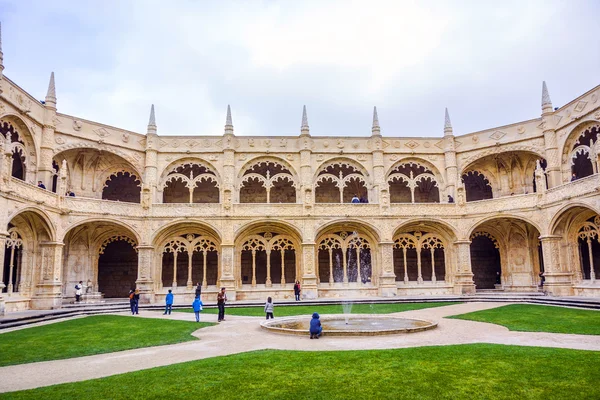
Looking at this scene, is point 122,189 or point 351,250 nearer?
point 351,250

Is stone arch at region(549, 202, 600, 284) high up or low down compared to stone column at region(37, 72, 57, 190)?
down

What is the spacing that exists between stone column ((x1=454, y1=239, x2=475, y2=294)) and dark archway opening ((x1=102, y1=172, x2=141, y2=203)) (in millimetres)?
23115

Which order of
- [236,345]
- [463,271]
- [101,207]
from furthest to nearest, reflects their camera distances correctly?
[463,271] → [101,207] → [236,345]

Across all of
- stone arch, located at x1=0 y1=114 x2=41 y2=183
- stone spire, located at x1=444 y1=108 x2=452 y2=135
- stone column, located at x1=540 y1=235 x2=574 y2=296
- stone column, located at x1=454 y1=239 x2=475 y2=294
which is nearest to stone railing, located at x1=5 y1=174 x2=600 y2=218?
stone arch, located at x1=0 y1=114 x2=41 y2=183

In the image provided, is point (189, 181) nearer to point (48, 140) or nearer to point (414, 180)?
point (48, 140)

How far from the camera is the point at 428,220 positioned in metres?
28.1

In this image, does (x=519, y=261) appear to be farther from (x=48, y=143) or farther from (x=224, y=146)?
(x=48, y=143)

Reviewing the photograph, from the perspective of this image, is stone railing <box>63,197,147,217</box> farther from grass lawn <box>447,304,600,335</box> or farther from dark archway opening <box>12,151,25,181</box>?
grass lawn <box>447,304,600,335</box>

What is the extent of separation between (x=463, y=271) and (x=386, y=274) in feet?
16.1

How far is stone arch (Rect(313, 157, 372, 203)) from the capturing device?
97.0ft

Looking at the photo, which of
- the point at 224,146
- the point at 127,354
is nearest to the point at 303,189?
the point at 224,146

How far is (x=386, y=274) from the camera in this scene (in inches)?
1085

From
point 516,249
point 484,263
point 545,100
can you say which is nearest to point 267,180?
point 516,249

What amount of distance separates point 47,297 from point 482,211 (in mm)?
25446
